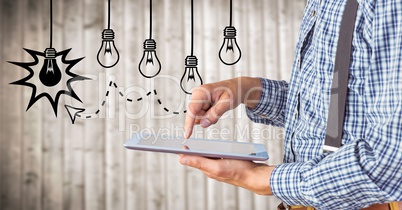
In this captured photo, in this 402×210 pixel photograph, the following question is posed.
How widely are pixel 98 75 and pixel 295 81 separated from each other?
1.57 metres

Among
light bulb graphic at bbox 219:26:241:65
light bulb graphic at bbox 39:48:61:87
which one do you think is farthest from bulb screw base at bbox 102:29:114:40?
light bulb graphic at bbox 219:26:241:65

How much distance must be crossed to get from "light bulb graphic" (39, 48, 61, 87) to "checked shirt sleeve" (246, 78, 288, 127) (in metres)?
1.54

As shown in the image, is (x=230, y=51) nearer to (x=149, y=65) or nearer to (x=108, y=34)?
(x=149, y=65)

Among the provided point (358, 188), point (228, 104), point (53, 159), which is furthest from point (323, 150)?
point (53, 159)

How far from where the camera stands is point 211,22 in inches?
82.7

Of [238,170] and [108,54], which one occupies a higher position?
[108,54]

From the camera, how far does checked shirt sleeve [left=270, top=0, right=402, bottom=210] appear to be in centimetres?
46

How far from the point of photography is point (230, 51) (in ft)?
6.82

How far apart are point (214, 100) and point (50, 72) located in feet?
5.24

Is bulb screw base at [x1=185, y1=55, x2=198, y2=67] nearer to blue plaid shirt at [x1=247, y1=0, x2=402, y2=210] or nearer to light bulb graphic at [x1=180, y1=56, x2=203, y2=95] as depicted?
light bulb graphic at [x1=180, y1=56, x2=203, y2=95]

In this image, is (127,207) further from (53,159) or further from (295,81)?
(295,81)

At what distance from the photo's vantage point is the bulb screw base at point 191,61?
6.72ft

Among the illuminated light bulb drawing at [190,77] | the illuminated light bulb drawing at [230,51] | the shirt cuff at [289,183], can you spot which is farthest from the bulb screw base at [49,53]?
the shirt cuff at [289,183]

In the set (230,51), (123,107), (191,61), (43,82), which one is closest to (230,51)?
(230,51)
